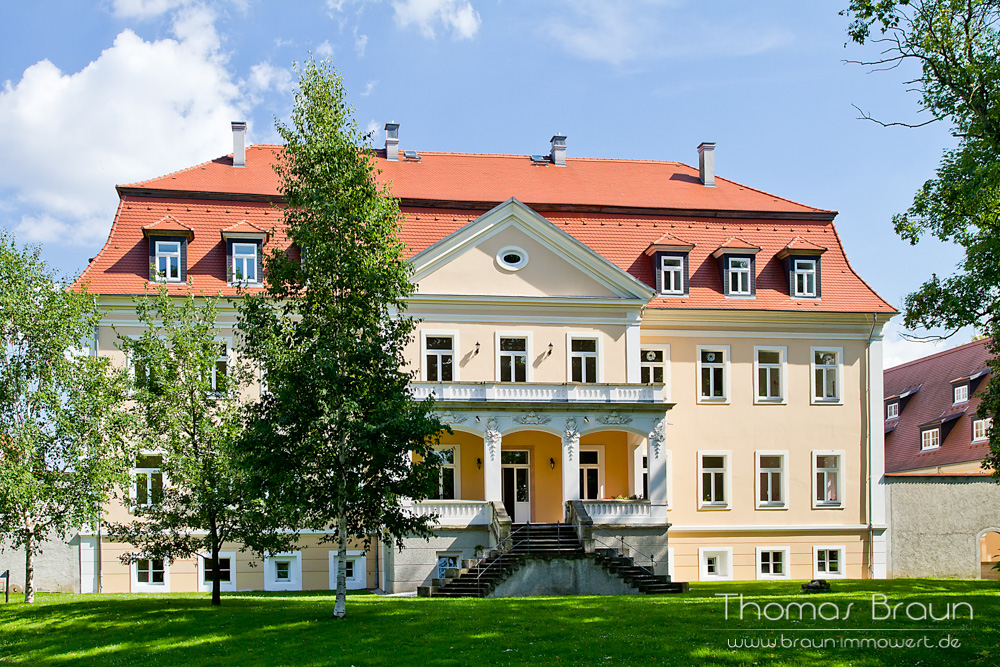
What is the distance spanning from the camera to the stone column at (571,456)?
103 ft

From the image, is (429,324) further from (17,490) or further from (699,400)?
(17,490)

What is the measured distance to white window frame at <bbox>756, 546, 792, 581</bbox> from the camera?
113 feet

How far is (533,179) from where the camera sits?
38625mm

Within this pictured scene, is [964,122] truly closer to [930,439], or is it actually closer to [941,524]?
[941,524]

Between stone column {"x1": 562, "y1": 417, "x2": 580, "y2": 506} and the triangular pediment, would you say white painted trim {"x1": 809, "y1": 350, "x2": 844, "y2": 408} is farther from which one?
stone column {"x1": 562, "y1": 417, "x2": 580, "y2": 506}

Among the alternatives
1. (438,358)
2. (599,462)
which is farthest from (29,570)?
(599,462)

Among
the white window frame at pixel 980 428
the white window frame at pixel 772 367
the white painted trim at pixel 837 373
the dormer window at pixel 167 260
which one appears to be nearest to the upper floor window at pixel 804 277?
the white painted trim at pixel 837 373

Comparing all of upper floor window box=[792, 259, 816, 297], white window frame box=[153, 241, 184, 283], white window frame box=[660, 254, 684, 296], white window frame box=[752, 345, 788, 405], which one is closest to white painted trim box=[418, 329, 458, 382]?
white window frame box=[660, 254, 684, 296]

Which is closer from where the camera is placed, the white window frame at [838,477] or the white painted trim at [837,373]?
the white window frame at [838,477]

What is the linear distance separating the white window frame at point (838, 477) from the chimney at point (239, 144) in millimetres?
21792

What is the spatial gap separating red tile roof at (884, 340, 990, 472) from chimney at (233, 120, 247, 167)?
1178 inches

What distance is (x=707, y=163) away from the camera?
40.1m

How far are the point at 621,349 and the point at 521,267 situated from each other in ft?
13.3

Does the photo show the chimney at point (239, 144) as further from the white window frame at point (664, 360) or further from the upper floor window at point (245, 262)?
the white window frame at point (664, 360)
